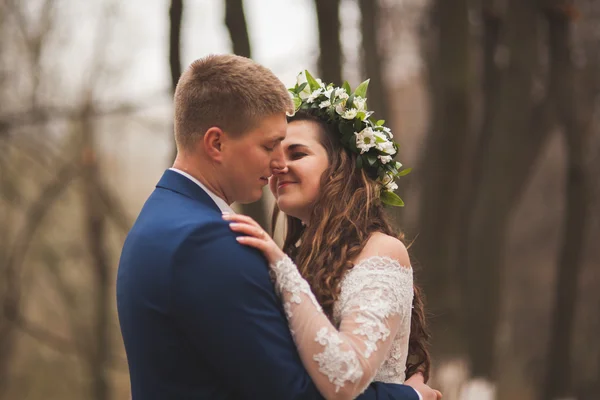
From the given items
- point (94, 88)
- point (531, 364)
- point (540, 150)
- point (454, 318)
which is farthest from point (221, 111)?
point (531, 364)

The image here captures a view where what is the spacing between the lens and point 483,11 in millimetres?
11344

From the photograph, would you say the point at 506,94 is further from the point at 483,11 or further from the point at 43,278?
the point at 43,278

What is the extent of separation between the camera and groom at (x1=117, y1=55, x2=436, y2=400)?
2.90 meters

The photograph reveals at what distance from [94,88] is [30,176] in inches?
81.9

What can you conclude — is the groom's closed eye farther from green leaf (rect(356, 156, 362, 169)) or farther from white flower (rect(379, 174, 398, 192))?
white flower (rect(379, 174, 398, 192))

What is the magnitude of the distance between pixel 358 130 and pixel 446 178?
554 centimetres

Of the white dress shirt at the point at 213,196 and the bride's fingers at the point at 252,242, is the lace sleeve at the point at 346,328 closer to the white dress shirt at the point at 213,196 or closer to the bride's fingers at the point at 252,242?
the bride's fingers at the point at 252,242

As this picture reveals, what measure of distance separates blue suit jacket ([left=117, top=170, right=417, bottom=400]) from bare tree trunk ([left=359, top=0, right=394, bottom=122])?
678cm

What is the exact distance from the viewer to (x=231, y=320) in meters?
2.88

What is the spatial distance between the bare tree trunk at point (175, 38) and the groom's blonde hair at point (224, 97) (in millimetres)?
3555

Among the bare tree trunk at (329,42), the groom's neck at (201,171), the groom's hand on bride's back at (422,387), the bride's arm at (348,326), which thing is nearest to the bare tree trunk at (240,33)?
the bare tree trunk at (329,42)

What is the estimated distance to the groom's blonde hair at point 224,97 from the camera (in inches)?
125

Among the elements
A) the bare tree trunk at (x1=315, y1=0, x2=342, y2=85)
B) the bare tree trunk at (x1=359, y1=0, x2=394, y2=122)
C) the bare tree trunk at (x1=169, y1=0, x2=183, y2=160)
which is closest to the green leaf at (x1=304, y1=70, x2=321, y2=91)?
the bare tree trunk at (x1=169, y1=0, x2=183, y2=160)

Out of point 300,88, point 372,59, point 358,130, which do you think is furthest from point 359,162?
point 372,59
